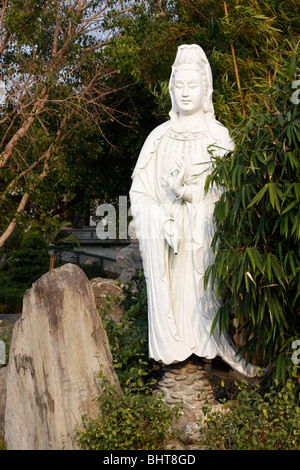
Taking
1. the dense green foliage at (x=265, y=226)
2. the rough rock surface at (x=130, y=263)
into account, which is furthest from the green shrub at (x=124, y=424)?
the rough rock surface at (x=130, y=263)

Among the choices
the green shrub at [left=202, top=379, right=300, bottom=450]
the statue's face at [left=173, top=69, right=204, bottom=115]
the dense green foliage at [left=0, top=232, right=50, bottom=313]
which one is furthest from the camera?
the dense green foliage at [left=0, top=232, right=50, bottom=313]

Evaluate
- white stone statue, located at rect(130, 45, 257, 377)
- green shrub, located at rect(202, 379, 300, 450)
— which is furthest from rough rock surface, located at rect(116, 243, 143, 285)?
green shrub, located at rect(202, 379, 300, 450)

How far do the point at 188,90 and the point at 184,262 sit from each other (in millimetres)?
1217

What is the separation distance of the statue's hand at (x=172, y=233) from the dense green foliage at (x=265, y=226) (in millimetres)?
281

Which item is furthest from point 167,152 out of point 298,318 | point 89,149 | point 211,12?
point 89,149

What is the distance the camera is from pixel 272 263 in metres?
3.66

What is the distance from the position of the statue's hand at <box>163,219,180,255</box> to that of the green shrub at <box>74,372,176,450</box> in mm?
1020

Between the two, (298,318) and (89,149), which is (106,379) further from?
(89,149)

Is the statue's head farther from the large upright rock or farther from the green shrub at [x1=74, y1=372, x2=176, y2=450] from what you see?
the green shrub at [x1=74, y1=372, x2=176, y2=450]

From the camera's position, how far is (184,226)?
13.8ft

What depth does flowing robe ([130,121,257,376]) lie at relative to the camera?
4094 mm

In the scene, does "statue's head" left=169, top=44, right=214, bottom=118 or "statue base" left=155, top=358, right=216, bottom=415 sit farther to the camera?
"statue's head" left=169, top=44, right=214, bottom=118

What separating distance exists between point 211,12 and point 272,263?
148 inches

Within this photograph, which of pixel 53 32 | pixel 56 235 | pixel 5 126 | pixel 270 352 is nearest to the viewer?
pixel 270 352
